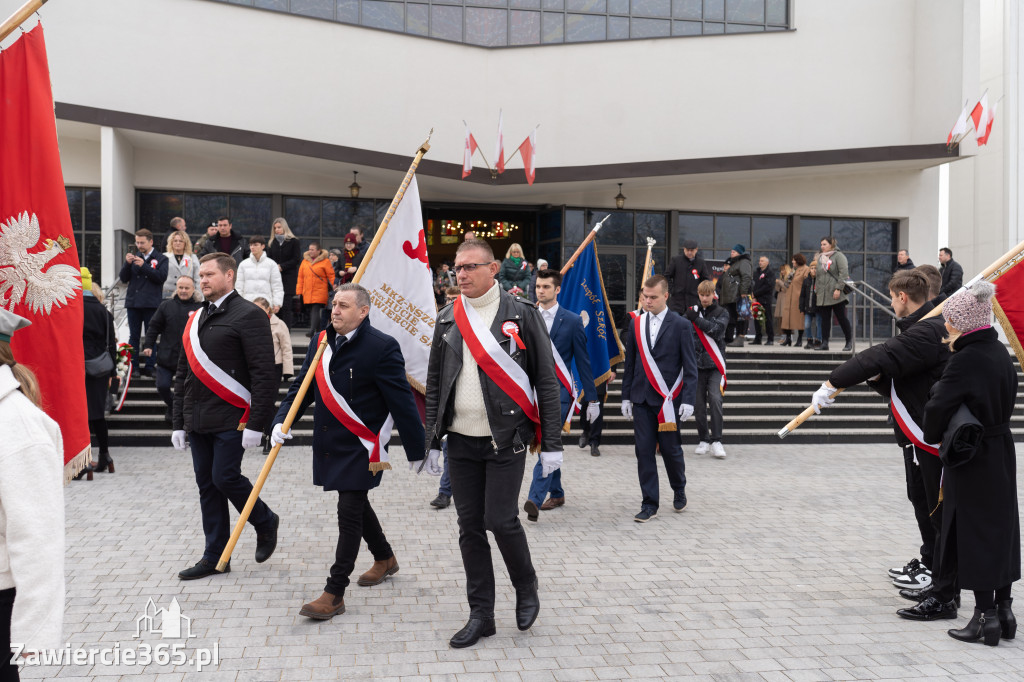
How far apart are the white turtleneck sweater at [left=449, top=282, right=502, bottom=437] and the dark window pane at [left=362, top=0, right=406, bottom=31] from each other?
14.8 meters

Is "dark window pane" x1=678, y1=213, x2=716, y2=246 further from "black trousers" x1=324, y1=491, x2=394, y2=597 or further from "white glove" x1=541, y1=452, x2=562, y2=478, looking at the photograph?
"black trousers" x1=324, y1=491, x2=394, y2=597

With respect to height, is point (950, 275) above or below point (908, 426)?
above

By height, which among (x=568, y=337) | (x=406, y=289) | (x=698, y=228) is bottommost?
(x=568, y=337)

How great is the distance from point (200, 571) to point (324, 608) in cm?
123

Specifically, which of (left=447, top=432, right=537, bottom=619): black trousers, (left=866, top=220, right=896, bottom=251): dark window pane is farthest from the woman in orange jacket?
(left=866, top=220, right=896, bottom=251): dark window pane

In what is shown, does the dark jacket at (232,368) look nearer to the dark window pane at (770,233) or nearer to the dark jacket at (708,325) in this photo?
the dark jacket at (708,325)

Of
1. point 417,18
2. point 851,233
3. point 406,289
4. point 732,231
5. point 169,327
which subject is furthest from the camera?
point 851,233

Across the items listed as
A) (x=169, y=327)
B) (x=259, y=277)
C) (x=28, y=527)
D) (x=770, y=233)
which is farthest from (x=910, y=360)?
(x=770, y=233)

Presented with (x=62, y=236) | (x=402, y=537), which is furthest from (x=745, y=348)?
(x=62, y=236)

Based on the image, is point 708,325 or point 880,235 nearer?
point 708,325

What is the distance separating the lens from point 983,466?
4.54 meters

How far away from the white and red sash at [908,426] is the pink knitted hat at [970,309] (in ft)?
2.58

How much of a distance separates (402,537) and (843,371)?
3.59 m

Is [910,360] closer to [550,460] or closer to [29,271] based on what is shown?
[550,460]
